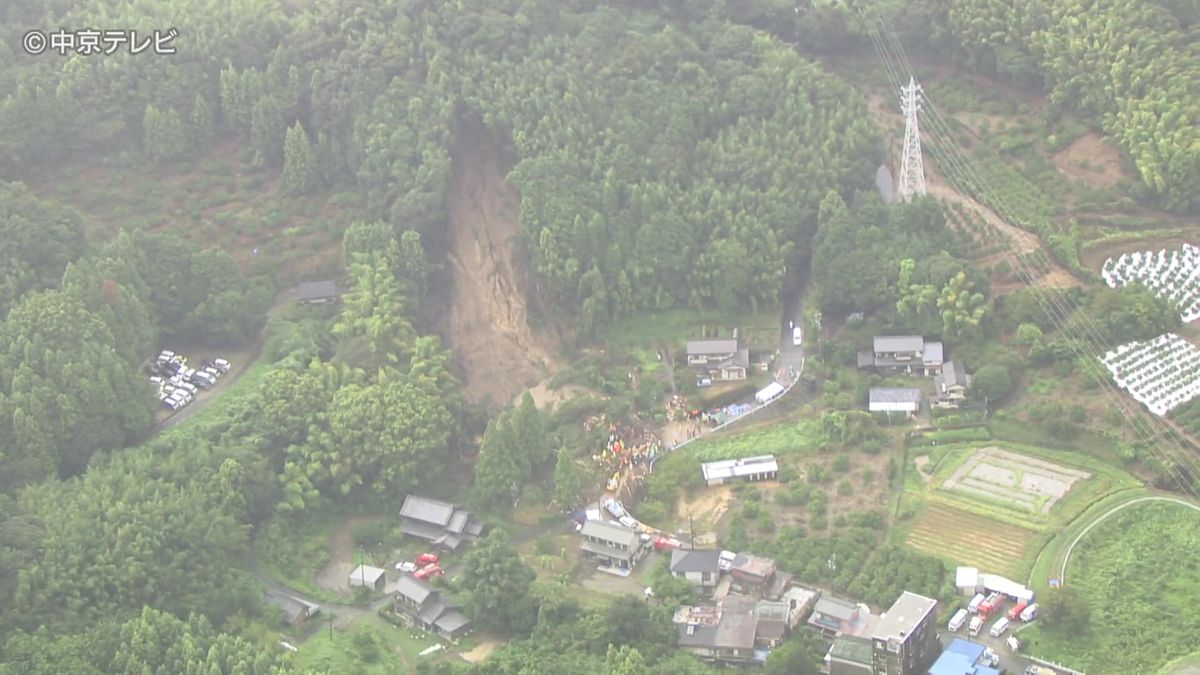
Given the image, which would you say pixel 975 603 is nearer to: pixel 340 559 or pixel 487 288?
pixel 340 559

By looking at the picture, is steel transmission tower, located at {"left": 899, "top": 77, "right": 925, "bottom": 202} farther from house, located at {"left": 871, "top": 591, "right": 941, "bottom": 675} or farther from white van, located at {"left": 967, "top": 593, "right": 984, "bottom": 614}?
house, located at {"left": 871, "top": 591, "right": 941, "bottom": 675}

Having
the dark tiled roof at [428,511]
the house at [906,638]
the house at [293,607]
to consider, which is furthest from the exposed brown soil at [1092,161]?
the house at [293,607]

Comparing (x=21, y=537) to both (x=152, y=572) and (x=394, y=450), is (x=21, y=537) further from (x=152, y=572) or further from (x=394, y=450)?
(x=394, y=450)

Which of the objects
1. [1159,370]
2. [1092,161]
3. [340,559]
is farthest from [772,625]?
[1092,161]

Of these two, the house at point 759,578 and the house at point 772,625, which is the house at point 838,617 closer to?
the house at point 772,625

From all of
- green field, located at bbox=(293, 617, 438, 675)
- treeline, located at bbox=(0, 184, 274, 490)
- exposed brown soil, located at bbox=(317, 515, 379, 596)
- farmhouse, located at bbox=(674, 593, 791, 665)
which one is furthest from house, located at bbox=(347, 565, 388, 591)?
farmhouse, located at bbox=(674, 593, 791, 665)
